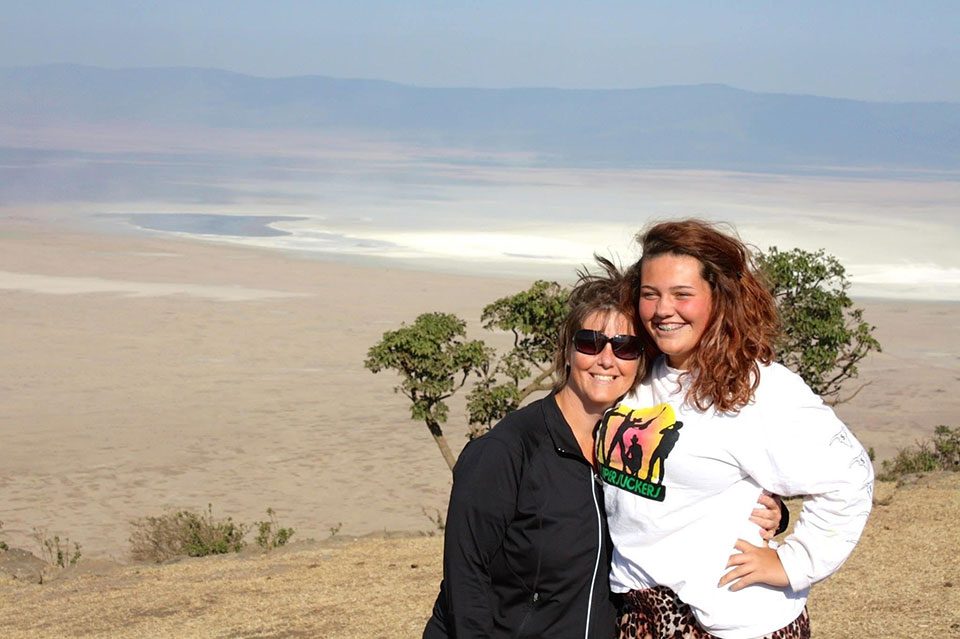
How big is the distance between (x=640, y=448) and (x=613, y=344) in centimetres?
29

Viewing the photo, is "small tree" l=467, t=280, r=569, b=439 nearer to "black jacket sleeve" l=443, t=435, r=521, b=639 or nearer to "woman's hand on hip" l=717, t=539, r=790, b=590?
"black jacket sleeve" l=443, t=435, r=521, b=639

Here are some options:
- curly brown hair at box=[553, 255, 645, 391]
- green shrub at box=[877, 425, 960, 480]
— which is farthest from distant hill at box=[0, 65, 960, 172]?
curly brown hair at box=[553, 255, 645, 391]

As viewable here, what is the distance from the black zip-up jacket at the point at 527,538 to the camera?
3047 millimetres

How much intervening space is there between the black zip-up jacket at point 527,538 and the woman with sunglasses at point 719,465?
0.09m

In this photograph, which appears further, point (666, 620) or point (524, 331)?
point (524, 331)

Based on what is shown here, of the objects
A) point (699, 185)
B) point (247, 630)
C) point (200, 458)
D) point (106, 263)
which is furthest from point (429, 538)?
point (699, 185)

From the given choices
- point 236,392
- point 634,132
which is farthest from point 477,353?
point 634,132

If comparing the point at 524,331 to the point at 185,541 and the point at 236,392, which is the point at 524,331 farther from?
the point at 236,392

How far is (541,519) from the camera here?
3.05 m

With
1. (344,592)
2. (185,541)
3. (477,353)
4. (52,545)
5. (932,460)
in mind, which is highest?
(477,353)

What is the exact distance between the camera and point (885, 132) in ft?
561

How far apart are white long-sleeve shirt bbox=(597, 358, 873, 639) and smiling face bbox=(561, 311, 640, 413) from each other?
0.11m

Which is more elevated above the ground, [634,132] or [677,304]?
[634,132]

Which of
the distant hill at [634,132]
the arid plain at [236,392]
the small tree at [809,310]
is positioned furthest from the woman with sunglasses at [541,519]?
the distant hill at [634,132]
